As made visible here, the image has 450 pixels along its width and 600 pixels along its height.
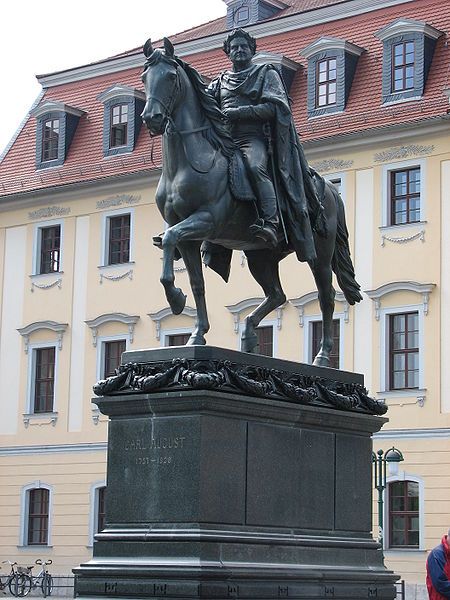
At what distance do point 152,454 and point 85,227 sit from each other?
2845 cm

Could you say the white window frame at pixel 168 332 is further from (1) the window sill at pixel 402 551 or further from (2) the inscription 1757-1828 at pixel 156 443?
(2) the inscription 1757-1828 at pixel 156 443

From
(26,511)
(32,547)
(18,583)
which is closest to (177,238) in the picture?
(18,583)

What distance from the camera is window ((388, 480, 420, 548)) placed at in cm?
3219

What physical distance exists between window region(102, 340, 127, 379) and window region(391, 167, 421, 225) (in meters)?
8.47

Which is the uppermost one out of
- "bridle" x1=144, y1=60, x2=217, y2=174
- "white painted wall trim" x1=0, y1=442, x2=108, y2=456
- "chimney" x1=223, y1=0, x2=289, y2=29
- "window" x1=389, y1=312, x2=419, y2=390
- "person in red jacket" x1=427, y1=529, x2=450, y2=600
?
"chimney" x1=223, y1=0, x2=289, y2=29

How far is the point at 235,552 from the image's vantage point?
11453mm

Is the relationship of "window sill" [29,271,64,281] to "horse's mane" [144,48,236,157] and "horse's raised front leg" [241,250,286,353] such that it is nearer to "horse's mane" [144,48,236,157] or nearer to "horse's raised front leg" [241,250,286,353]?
"horse's raised front leg" [241,250,286,353]

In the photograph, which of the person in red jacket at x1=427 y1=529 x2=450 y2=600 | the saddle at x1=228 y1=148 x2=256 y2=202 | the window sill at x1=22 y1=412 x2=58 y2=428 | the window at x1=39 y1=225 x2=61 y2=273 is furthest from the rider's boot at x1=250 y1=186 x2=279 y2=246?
the window at x1=39 y1=225 x2=61 y2=273

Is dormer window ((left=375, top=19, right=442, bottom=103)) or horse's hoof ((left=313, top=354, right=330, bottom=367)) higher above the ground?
dormer window ((left=375, top=19, right=442, bottom=103))

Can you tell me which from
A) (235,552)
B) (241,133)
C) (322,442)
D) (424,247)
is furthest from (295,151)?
(424,247)

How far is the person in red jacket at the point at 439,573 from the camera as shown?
39.5 feet

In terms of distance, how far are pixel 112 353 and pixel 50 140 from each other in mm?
6493

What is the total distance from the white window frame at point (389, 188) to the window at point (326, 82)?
2581 mm

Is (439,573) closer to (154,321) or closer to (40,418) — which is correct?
(154,321)
